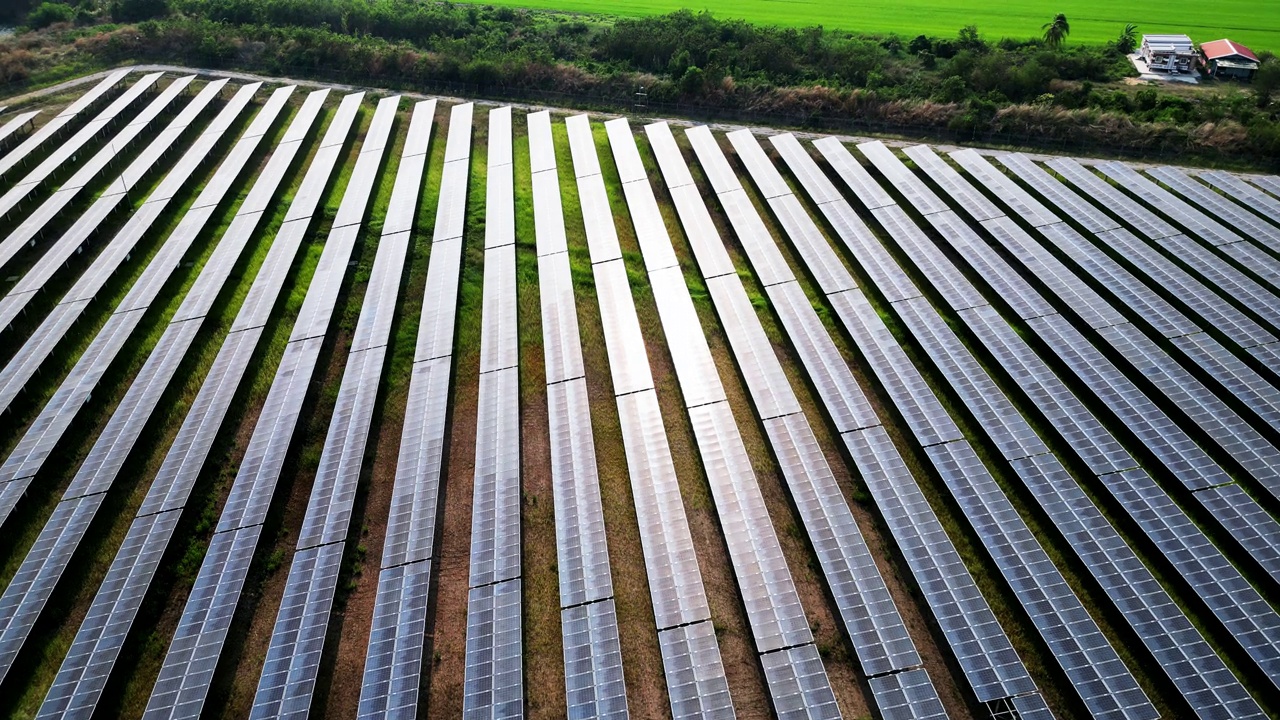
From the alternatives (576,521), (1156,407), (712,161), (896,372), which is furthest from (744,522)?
(712,161)

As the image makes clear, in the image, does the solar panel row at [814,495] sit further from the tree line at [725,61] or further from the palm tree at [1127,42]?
the palm tree at [1127,42]

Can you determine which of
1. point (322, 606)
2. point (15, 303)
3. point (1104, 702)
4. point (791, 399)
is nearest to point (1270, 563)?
point (1104, 702)

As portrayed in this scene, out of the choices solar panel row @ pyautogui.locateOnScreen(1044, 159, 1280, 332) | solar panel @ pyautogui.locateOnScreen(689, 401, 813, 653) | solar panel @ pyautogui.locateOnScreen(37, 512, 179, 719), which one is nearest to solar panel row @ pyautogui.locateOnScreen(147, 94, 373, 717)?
solar panel @ pyautogui.locateOnScreen(37, 512, 179, 719)

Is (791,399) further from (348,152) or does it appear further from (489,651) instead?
(348,152)

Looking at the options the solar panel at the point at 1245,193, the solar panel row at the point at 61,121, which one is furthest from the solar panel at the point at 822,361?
the solar panel row at the point at 61,121

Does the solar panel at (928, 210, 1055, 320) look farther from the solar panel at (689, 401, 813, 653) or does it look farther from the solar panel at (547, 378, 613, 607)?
the solar panel at (547, 378, 613, 607)
